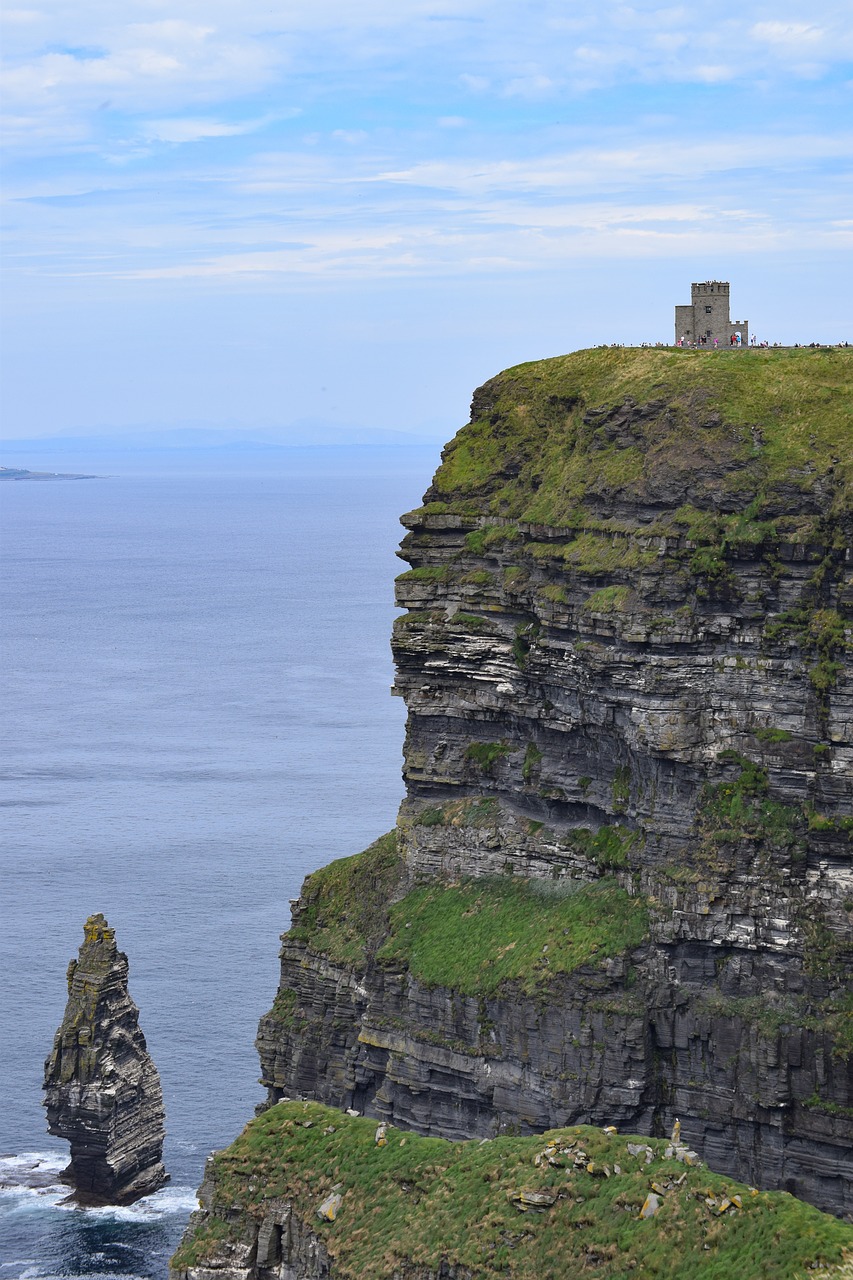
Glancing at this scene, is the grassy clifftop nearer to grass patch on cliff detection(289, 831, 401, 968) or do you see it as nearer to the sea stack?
grass patch on cliff detection(289, 831, 401, 968)

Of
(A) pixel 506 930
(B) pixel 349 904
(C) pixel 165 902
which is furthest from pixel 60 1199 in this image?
(C) pixel 165 902

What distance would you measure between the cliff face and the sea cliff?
5.4 inches

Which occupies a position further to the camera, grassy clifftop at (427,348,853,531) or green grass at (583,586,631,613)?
green grass at (583,586,631,613)

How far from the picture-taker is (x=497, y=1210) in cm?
6931

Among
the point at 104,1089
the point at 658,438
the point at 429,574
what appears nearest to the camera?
the point at 658,438

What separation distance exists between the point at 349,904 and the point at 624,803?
17874 mm

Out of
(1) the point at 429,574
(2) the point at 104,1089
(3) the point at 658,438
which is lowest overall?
(2) the point at 104,1089

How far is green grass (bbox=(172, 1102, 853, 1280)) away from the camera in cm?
6369

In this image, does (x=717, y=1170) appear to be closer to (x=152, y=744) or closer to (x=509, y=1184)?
(x=509, y=1184)

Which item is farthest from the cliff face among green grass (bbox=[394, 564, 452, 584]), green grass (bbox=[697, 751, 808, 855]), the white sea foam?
the white sea foam

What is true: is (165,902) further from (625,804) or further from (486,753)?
(625,804)

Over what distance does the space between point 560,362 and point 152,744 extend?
9904 cm

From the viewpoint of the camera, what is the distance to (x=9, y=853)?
Answer: 156125 millimetres

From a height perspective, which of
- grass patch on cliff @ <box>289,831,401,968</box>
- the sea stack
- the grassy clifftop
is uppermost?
the grassy clifftop
